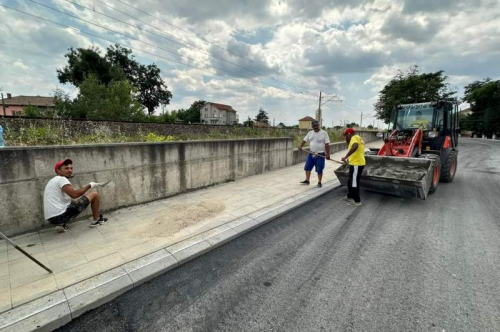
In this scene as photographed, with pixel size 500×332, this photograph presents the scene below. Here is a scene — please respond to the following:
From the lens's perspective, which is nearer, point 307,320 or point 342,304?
point 307,320

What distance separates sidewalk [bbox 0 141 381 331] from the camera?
83.5 inches

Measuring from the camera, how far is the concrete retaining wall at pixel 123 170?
338 centimetres

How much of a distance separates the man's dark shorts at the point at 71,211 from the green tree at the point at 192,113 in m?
70.6

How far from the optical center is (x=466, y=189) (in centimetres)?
623

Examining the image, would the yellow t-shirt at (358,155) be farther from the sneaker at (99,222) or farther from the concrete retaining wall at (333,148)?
the concrete retaining wall at (333,148)

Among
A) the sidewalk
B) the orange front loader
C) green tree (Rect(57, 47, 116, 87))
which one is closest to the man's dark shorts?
the sidewalk

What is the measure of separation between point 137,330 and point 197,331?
21.3 inches

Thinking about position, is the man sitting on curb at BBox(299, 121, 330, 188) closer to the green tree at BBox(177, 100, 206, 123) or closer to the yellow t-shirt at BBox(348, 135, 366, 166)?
the yellow t-shirt at BBox(348, 135, 366, 166)

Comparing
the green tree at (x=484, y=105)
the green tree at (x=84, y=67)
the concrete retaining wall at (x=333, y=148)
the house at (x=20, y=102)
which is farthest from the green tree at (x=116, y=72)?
the green tree at (x=484, y=105)

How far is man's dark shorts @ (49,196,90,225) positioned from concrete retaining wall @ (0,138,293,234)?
55 centimetres

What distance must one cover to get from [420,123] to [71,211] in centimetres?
971

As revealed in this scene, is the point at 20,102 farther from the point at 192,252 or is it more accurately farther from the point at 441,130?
the point at 441,130

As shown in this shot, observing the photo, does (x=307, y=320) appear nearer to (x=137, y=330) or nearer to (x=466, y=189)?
(x=137, y=330)

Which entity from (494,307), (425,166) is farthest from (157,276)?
(425,166)
